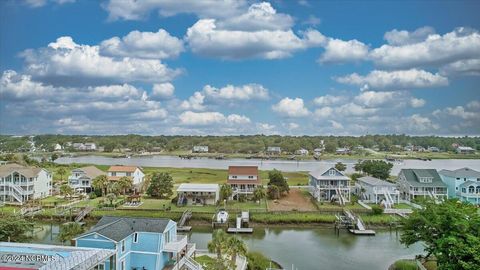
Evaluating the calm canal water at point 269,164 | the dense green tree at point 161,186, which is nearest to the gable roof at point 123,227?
the dense green tree at point 161,186

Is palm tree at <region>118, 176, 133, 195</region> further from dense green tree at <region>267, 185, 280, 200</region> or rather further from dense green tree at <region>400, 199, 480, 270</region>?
dense green tree at <region>400, 199, 480, 270</region>

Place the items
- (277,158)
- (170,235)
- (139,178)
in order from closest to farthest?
(170,235) < (139,178) < (277,158)

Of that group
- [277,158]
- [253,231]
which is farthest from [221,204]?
[277,158]

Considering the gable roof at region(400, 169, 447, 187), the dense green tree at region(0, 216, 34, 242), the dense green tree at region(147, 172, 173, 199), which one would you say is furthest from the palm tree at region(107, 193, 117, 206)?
the gable roof at region(400, 169, 447, 187)

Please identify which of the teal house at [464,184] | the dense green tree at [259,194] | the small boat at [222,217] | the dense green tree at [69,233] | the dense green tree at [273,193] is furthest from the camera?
the teal house at [464,184]

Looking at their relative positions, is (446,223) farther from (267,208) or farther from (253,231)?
(267,208)

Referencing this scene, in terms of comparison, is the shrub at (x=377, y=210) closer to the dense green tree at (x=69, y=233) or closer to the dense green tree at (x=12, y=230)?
the dense green tree at (x=69, y=233)

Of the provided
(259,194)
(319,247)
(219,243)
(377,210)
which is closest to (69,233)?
(219,243)
